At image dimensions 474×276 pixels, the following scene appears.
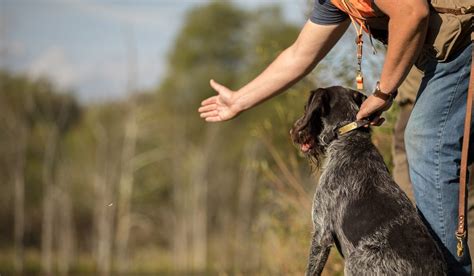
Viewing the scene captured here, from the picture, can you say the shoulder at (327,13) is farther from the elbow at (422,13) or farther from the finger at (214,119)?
the finger at (214,119)

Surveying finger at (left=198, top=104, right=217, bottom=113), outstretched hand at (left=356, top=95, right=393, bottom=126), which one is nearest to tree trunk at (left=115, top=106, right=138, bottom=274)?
finger at (left=198, top=104, right=217, bottom=113)

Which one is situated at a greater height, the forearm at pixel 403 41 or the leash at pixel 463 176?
the forearm at pixel 403 41

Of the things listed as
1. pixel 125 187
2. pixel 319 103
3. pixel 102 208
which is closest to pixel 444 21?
pixel 319 103

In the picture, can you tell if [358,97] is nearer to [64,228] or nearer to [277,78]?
[277,78]

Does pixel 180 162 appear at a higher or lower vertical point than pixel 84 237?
higher

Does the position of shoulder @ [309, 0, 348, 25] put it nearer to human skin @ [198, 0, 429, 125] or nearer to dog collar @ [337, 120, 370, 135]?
human skin @ [198, 0, 429, 125]

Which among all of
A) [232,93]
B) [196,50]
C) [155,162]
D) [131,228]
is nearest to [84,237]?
[131,228]

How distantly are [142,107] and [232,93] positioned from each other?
4493cm

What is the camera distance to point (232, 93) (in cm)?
532

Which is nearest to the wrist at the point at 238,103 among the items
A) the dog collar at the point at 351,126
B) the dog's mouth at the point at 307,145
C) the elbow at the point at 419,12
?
the dog's mouth at the point at 307,145

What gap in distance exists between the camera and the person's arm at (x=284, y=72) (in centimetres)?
502

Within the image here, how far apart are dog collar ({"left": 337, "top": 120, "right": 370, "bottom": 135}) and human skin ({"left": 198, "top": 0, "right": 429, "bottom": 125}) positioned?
0.07m

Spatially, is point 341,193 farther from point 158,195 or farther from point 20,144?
point 158,195

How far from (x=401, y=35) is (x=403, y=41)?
4 centimetres
